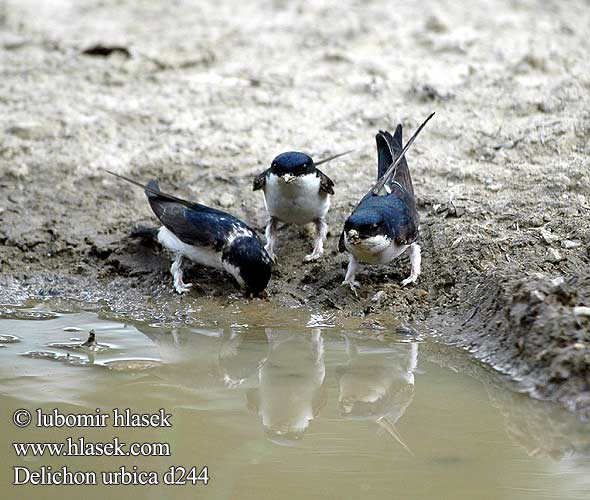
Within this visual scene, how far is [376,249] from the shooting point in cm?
611

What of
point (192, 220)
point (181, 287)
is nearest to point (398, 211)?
point (192, 220)

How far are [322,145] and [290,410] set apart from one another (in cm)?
368

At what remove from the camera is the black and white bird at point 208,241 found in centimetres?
639

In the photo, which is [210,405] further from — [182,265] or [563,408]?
[182,265]

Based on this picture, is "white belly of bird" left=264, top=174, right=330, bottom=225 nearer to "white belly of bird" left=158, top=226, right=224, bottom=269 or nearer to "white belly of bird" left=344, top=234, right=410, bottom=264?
"white belly of bird" left=158, top=226, right=224, bottom=269

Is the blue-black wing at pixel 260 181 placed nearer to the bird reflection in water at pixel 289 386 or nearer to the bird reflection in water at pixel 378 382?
the bird reflection in water at pixel 289 386

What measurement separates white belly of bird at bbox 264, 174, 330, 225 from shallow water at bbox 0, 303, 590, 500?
898 mm

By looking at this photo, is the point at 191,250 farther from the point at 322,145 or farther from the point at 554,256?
the point at 554,256

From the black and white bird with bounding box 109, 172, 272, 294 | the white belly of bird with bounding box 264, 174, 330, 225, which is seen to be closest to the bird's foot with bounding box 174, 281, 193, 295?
the black and white bird with bounding box 109, 172, 272, 294

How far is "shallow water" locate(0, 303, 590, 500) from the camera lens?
389 cm

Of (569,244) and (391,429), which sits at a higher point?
(569,244)

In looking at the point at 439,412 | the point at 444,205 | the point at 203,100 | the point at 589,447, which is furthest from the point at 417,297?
the point at 203,100

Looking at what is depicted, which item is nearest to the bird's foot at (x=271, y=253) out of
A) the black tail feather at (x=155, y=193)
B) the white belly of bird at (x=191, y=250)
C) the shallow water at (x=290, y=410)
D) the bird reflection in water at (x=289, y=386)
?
the white belly of bird at (x=191, y=250)

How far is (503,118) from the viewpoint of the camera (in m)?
8.16
